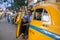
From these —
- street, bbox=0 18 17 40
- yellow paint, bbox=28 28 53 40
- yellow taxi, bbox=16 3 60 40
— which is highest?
yellow taxi, bbox=16 3 60 40

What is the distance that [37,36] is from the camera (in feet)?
22.7

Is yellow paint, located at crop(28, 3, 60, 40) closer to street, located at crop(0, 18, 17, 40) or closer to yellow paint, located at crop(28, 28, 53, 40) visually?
yellow paint, located at crop(28, 28, 53, 40)

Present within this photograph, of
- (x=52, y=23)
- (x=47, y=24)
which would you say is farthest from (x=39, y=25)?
(x=52, y=23)

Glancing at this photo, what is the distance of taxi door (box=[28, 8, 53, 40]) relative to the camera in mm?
6469

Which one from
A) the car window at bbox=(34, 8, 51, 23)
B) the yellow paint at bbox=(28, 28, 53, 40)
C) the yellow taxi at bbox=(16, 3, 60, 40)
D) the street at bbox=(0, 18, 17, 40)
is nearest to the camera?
the yellow taxi at bbox=(16, 3, 60, 40)

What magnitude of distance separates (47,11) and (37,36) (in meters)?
0.83

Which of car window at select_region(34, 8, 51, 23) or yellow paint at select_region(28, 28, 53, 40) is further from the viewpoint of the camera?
car window at select_region(34, 8, 51, 23)

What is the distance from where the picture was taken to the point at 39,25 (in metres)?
6.86

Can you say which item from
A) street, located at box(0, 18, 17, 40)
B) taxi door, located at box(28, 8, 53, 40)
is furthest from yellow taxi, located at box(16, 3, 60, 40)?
street, located at box(0, 18, 17, 40)

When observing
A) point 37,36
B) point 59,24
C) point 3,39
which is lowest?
point 3,39

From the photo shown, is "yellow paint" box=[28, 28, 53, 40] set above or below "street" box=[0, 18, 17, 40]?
above

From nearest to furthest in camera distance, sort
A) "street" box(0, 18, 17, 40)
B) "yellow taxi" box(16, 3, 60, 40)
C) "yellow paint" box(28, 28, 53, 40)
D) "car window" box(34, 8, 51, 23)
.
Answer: "yellow taxi" box(16, 3, 60, 40)
"yellow paint" box(28, 28, 53, 40)
"car window" box(34, 8, 51, 23)
"street" box(0, 18, 17, 40)

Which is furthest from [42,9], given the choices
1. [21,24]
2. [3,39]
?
[3,39]

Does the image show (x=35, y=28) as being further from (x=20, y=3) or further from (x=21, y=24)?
(x=20, y=3)
